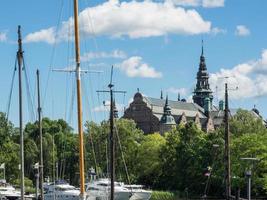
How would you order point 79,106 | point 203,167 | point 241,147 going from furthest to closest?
point 203,167
point 241,147
point 79,106

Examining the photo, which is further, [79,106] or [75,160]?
[75,160]

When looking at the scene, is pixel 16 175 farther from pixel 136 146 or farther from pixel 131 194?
pixel 131 194

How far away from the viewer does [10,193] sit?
234ft

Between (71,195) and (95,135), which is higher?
(95,135)

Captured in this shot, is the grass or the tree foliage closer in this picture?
the tree foliage

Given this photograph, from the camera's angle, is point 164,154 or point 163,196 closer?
point 163,196

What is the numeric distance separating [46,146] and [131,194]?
2193 inches

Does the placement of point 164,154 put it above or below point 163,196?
above

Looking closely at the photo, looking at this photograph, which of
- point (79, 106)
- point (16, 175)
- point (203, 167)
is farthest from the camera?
point (16, 175)

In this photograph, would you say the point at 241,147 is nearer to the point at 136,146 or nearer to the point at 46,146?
the point at 136,146

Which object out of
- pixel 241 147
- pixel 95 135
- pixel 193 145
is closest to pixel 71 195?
pixel 241 147

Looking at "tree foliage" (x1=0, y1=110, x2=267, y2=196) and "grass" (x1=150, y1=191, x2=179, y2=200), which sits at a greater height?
"tree foliage" (x1=0, y1=110, x2=267, y2=196)

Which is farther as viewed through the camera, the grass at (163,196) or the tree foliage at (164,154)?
the grass at (163,196)

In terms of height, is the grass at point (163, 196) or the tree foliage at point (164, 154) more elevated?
the tree foliage at point (164, 154)
